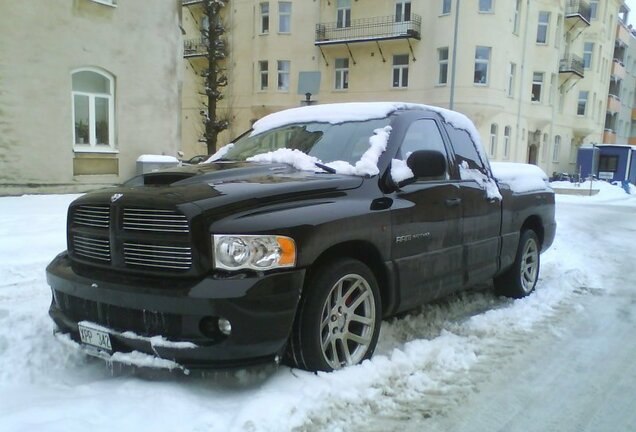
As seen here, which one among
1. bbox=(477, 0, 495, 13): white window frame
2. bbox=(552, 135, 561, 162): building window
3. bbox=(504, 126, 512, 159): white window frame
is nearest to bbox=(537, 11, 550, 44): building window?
bbox=(504, 126, 512, 159): white window frame

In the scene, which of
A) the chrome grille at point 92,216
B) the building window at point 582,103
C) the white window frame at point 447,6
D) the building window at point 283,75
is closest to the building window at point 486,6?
the white window frame at point 447,6

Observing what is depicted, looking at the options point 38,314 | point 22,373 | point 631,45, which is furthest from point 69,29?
point 631,45

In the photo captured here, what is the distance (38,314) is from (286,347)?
2292mm

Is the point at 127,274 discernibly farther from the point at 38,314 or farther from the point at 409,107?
the point at 409,107

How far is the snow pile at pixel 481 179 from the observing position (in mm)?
4910

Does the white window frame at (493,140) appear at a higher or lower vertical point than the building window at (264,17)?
lower

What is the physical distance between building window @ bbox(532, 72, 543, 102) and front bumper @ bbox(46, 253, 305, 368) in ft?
111

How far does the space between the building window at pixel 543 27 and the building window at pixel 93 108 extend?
2780 centimetres

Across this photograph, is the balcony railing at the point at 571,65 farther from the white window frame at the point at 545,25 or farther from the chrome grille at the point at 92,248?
the chrome grille at the point at 92,248

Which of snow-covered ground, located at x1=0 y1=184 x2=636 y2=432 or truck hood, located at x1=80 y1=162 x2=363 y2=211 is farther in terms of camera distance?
truck hood, located at x1=80 y1=162 x2=363 y2=211

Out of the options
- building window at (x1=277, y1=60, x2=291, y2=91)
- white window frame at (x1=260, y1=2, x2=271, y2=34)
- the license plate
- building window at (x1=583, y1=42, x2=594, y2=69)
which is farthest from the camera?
building window at (x1=583, y1=42, x2=594, y2=69)

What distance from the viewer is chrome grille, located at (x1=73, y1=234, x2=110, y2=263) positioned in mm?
3260

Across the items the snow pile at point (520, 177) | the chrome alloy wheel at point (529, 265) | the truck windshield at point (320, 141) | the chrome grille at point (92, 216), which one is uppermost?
the truck windshield at point (320, 141)

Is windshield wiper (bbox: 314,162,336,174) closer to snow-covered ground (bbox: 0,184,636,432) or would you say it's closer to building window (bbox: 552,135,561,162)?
snow-covered ground (bbox: 0,184,636,432)
